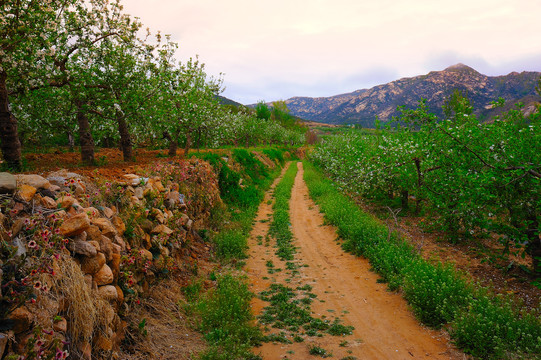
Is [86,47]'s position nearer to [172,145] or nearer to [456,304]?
[172,145]

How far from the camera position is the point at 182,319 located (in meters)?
5.64

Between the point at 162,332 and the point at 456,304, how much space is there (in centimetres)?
564

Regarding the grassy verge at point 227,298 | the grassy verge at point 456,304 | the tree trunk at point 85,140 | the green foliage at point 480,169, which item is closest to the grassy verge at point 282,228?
Answer: the grassy verge at point 227,298

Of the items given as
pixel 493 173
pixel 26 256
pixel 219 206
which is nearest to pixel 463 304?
pixel 493 173

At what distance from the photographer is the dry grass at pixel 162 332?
14.6 ft

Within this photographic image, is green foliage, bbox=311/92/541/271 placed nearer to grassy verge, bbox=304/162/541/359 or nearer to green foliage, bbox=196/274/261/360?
grassy verge, bbox=304/162/541/359

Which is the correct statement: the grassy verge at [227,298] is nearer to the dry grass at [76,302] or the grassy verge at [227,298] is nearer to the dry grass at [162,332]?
the dry grass at [162,332]

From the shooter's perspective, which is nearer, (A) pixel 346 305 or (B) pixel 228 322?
(B) pixel 228 322

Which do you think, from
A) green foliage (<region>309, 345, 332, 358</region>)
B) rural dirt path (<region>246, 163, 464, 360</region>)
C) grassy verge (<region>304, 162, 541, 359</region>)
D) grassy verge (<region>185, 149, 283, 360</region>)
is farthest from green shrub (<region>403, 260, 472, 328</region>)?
grassy verge (<region>185, 149, 283, 360</region>)

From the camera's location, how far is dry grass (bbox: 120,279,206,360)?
14.6 feet

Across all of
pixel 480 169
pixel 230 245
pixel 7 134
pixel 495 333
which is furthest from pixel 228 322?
pixel 7 134

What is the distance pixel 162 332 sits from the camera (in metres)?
4.98

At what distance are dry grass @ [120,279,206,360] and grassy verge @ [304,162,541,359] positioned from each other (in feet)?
14.8

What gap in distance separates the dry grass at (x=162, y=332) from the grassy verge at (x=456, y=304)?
14.8 feet
